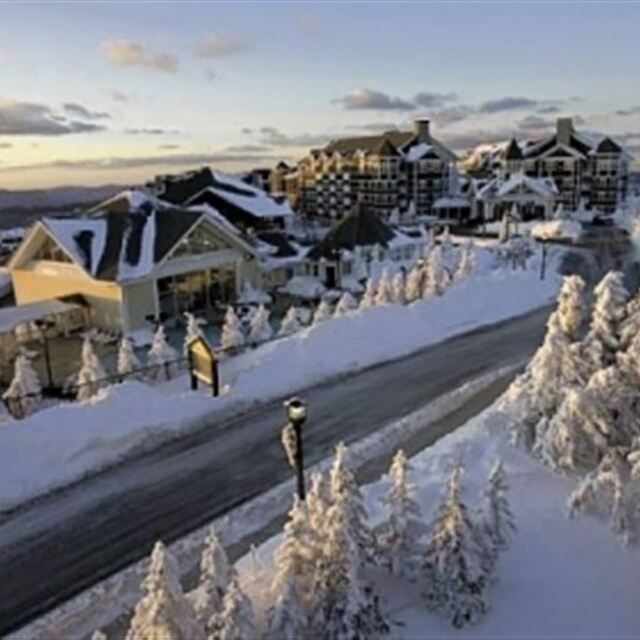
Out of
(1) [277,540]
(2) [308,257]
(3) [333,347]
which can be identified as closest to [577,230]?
(2) [308,257]

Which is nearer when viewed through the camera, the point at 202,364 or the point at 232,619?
the point at 232,619

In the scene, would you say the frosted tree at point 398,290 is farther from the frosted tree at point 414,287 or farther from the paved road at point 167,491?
the paved road at point 167,491

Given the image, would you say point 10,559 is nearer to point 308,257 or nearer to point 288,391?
point 288,391

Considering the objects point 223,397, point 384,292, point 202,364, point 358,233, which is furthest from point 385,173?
point 223,397

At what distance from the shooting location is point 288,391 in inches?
714

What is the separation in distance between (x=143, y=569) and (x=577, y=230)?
2324 inches

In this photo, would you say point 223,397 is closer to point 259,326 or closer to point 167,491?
point 167,491

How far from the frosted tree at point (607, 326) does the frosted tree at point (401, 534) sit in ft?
15.5

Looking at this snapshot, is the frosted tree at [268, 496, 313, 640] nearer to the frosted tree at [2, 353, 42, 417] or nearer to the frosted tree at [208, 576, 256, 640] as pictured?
the frosted tree at [208, 576, 256, 640]

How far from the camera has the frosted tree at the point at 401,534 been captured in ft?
31.1

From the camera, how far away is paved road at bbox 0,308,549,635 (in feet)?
35.0

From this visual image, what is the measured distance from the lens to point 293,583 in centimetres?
837

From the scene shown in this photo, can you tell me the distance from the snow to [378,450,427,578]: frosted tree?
174 ft

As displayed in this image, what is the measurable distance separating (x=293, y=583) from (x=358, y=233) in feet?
143
